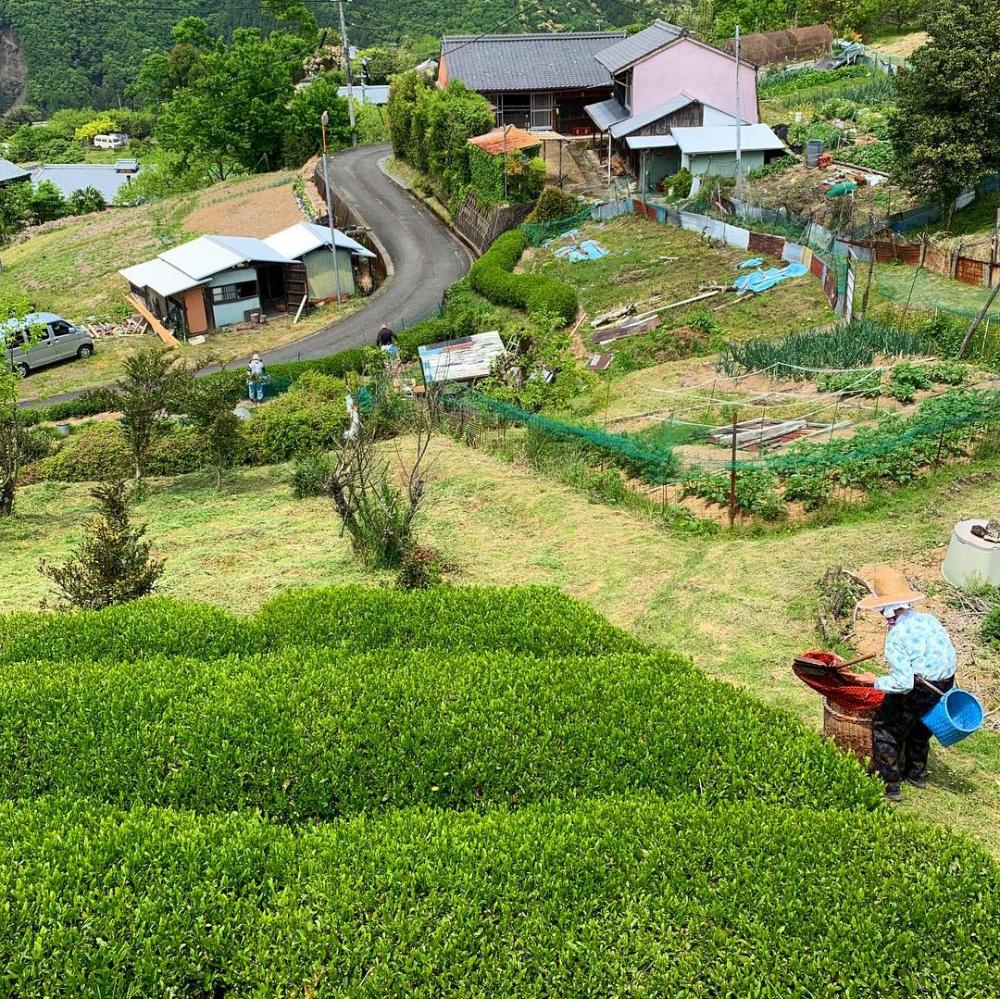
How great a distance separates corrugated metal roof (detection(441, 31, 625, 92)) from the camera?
46.4 meters

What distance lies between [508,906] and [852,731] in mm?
3138

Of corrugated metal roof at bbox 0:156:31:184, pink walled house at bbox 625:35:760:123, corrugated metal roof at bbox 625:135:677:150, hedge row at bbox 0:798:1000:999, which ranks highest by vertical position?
pink walled house at bbox 625:35:760:123

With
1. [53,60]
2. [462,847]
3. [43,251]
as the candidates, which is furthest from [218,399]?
[53,60]

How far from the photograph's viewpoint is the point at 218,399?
18.5 meters

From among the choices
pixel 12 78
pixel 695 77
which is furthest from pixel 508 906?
pixel 12 78

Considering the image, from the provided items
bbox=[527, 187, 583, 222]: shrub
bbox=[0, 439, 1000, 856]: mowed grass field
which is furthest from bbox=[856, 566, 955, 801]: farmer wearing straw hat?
bbox=[527, 187, 583, 222]: shrub

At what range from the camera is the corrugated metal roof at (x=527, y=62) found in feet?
152

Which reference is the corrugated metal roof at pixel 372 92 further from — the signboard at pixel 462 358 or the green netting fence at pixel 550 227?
the signboard at pixel 462 358

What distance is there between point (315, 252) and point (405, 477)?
2109 cm

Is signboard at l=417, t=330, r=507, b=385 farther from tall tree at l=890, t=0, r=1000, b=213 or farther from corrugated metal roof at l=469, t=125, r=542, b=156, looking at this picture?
corrugated metal roof at l=469, t=125, r=542, b=156

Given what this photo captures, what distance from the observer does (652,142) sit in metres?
38.0

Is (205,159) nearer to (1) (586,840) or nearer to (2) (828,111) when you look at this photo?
(2) (828,111)

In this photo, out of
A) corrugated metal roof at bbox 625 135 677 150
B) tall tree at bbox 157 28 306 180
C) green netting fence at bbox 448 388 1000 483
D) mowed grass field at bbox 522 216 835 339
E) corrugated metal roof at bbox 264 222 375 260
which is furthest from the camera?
tall tree at bbox 157 28 306 180

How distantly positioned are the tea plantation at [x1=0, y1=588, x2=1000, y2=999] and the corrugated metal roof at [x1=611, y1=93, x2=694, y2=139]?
3400 cm
